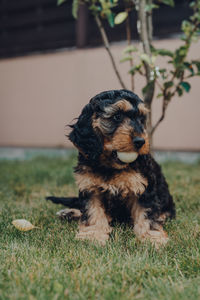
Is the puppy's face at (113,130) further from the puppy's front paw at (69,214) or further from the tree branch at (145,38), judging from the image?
the tree branch at (145,38)

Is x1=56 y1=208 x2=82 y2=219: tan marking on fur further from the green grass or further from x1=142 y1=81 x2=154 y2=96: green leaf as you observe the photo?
x1=142 y1=81 x2=154 y2=96: green leaf

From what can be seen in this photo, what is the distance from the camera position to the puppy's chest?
258 centimetres

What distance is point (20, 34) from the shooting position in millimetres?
8367

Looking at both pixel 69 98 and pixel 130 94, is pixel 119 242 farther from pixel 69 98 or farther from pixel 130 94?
pixel 69 98

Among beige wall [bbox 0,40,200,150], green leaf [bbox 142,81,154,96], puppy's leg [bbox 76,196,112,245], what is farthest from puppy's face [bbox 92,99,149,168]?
beige wall [bbox 0,40,200,150]

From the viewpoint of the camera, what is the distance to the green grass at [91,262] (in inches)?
69.4

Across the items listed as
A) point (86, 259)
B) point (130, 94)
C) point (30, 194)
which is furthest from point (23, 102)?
point (86, 259)

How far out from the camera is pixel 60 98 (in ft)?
25.7

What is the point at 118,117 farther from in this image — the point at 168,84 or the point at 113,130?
the point at 168,84

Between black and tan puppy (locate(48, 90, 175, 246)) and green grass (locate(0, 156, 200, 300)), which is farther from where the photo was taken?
black and tan puppy (locate(48, 90, 175, 246))

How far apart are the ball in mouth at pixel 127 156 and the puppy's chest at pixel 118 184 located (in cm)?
17

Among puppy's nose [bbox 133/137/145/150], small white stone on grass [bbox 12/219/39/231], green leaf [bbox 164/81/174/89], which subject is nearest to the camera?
puppy's nose [bbox 133/137/145/150]

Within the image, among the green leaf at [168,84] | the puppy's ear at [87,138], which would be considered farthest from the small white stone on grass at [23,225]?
the green leaf at [168,84]

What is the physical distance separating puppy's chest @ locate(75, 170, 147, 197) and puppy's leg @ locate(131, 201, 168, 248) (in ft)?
0.51
